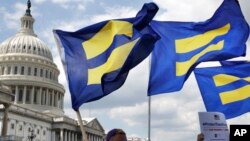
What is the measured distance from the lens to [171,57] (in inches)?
441

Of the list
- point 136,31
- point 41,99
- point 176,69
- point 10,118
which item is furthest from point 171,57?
point 41,99

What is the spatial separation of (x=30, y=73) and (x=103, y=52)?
3992 inches

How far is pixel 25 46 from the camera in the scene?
112 m

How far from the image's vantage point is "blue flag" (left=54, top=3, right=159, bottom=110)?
8859mm

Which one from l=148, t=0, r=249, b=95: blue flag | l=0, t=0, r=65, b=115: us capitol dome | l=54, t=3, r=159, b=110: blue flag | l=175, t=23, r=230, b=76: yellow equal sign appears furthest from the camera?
l=0, t=0, r=65, b=115: us capitol dome

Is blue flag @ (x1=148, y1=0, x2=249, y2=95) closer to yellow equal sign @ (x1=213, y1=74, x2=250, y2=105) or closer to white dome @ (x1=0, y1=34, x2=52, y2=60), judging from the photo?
yellow equal sign @ (x1=213, y1=74, x2=250, y2=105)

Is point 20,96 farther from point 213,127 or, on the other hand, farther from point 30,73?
point 213,127

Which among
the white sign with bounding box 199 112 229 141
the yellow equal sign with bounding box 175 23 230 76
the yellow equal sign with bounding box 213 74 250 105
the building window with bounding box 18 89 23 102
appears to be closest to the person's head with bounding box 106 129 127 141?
the white sign with bounding box 199 112 229 141

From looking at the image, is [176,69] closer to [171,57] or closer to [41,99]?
[171,57]

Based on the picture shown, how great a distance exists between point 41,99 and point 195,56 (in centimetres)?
10042

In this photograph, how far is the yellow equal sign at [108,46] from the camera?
9211mm

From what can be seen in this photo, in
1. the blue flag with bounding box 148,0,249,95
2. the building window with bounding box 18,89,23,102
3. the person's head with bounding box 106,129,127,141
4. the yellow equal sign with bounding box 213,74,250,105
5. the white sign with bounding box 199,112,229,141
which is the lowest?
the person's head with bounding box 106,129,127,141

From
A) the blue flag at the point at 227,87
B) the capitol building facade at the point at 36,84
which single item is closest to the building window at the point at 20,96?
the capitol building facade at the point at 36,84

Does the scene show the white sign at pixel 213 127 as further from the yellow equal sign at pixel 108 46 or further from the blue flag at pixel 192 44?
the blue flag at pixel 192 44
